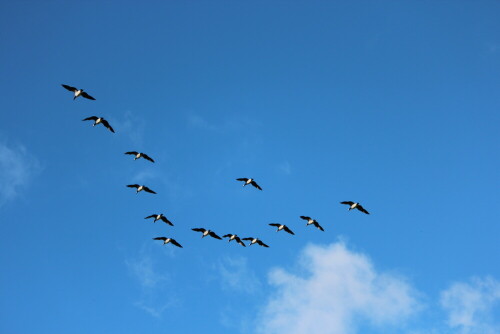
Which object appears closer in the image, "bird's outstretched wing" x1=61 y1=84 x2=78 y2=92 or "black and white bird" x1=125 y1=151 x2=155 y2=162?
"bird's outstretched wing" x1=61 y1=84 x2=78 y2=92

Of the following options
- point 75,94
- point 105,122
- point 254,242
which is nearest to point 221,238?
point 254,242

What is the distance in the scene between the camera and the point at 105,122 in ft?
274

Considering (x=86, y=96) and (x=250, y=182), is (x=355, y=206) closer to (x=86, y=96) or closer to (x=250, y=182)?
(x=250, y=182)

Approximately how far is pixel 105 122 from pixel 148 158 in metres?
8.17

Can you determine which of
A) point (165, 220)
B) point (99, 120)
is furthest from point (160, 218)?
point (99, 120)

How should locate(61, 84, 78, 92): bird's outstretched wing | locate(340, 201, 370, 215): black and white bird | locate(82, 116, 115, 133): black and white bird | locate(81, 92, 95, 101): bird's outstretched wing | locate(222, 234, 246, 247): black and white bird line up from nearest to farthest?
locate(61, 84, 78, 92): bird's outstretched wing, locate(81, 92, 95, 101): bird's outstretched wing, locate(82, 116, 115, 133): black and white bird, locate(340, 201, 370, 215): black and white bird, locate(222, 234, 246, 247): black and white bird

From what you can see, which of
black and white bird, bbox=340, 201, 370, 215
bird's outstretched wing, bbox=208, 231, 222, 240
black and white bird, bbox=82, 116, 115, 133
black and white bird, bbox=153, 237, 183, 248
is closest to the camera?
black and white bird, bbox=82, 116, 115, 133

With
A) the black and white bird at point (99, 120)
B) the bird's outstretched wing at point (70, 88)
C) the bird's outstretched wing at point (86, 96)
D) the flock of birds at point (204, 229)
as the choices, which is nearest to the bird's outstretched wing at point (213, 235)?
the flock of birds at point (204, 229)

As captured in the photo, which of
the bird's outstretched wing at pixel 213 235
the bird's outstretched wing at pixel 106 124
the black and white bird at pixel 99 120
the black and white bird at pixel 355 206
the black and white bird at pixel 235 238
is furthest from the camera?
the bird's outstretched wing at pixel 213 235

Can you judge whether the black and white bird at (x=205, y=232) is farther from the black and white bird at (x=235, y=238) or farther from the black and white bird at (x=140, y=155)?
the black and white bird at (x=140, y=155)

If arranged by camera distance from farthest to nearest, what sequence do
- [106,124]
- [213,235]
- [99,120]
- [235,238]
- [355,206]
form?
[213,235]
[235,238]
[355,206]
[106,124]
[99,120]

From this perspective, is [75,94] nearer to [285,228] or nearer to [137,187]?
[137,187]

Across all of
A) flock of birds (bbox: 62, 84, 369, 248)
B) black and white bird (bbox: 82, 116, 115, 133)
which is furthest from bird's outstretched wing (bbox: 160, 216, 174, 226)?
black and white bird (bbox: 82, 116, 115, 133)

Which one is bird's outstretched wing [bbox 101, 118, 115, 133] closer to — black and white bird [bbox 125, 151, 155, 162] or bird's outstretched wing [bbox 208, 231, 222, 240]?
black and white bird [bbox 125, 151, 155, 162]
